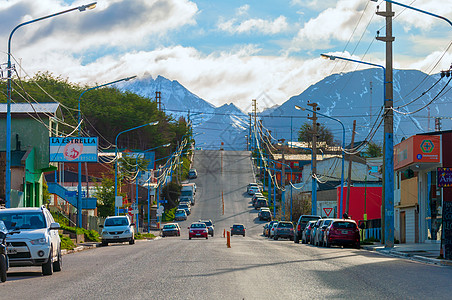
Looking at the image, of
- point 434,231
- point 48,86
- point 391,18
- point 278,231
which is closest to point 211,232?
point 278,231

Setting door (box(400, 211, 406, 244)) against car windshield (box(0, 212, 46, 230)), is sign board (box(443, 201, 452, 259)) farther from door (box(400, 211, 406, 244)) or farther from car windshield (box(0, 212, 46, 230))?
door (box(400, 211, 406, 244))

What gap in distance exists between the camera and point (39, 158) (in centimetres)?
4688

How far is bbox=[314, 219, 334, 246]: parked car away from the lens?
124 feet

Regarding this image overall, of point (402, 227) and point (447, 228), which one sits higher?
point (447, 228)

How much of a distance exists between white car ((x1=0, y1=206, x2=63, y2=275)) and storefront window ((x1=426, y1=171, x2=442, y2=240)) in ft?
87.3

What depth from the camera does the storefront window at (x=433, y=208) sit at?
40531mm

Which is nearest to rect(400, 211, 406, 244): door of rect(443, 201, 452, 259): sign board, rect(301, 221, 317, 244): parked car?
rect(301, 221, 317, 244): parked car

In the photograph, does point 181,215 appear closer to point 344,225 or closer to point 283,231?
point 283,231

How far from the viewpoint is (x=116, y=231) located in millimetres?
41656

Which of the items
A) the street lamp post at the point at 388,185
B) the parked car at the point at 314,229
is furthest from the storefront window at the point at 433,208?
the parked car at the point at 314,229

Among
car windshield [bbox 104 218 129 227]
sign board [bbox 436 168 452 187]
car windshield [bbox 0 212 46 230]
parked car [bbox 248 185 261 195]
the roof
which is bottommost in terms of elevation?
car windshield [bbox 104 218 129 227]

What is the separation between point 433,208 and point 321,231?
763 centimetres

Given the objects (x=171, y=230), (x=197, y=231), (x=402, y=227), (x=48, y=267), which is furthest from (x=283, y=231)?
(x=48, y=267)

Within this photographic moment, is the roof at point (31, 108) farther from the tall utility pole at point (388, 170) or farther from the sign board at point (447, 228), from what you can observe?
the sign board at point (447, 228)
